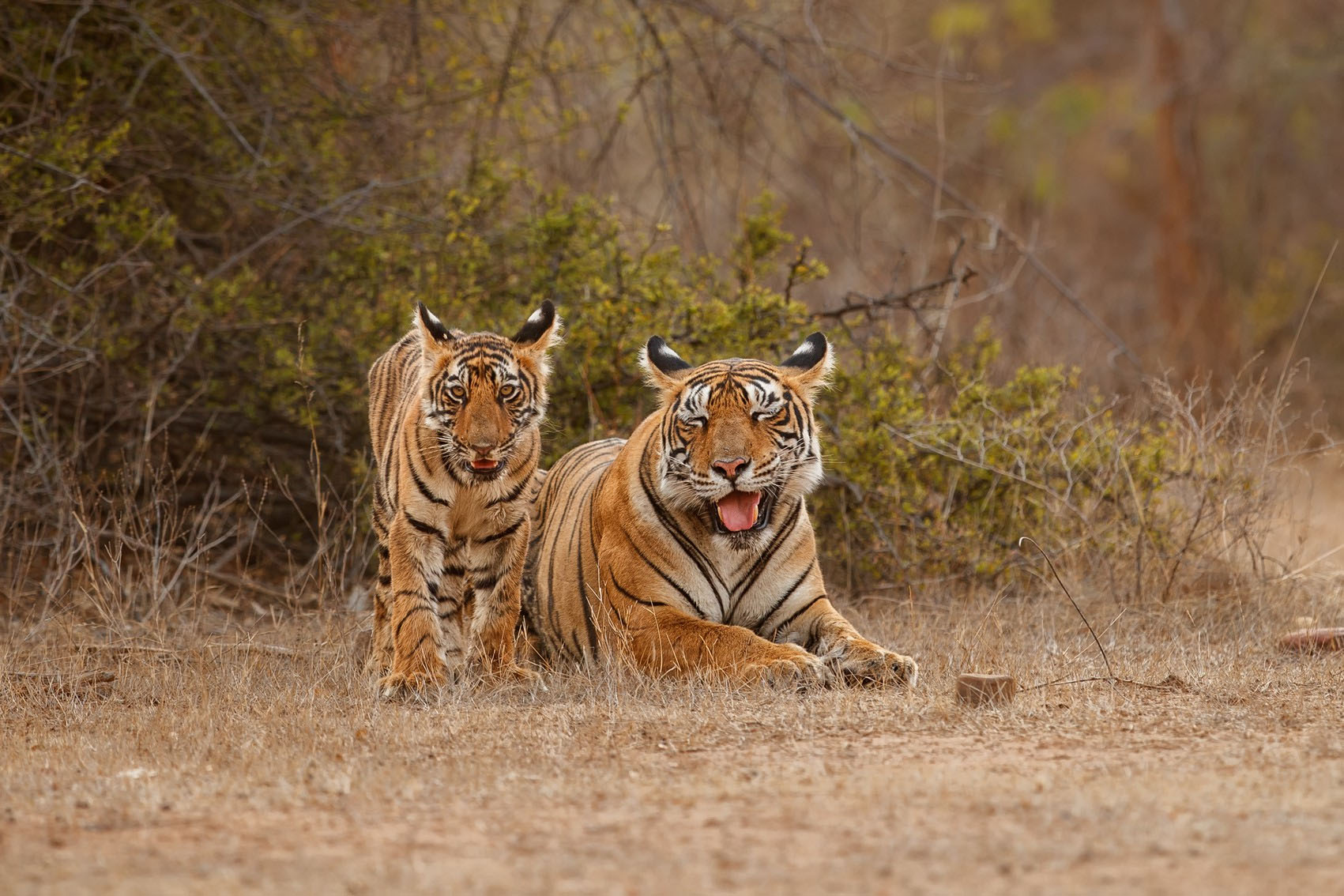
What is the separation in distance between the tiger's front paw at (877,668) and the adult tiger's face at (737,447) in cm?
65

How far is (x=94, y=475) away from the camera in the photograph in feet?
27.3

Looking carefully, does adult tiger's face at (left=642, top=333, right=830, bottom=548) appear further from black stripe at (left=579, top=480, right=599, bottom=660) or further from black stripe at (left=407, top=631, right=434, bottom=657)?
black stripe at (left=407, top=631, right=434, bottom=657)

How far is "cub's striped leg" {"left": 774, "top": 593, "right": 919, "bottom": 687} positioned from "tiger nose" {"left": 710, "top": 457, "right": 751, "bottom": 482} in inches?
27.7

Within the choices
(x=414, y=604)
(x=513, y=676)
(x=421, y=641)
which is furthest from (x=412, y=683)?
(x=513, y=676)

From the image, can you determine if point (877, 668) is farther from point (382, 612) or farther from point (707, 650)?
point (382, 612)

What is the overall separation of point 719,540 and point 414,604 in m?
1.21

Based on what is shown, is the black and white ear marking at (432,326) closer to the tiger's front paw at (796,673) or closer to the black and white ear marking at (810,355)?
the black and white ear marking at (810,355)

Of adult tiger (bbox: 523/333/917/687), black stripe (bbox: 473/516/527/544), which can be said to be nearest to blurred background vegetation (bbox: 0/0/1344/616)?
black stripe (bbox: 473/516/527/544)

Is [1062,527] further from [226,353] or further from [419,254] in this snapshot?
[226,353]

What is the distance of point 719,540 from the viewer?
6.05m

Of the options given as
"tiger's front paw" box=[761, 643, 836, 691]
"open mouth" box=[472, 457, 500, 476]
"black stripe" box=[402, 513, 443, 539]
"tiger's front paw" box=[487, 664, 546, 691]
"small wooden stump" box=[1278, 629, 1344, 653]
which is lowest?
"tiger's front paw" box=[487, 664, 546, 691]

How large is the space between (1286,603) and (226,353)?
19.1ft

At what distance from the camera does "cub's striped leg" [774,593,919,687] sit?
5605mm

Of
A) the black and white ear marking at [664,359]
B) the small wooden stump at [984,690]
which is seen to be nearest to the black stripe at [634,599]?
the black and white ear marking at [664,359]
